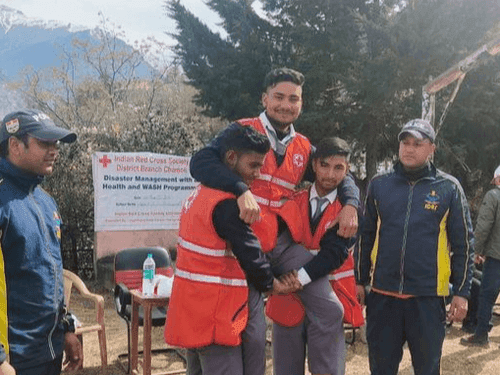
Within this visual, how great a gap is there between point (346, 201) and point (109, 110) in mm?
15919

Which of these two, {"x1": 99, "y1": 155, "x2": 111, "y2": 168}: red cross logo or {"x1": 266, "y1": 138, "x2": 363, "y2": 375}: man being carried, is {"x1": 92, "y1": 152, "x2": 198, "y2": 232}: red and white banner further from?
{"x1": 266, "y1": 138, "x2": 363, "y2": 375}: man being carried

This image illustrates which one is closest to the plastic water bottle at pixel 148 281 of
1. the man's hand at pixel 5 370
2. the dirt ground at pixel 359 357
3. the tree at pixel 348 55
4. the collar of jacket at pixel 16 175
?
the dirt ground at pixel 359 357

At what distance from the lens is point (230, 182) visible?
2.36 m

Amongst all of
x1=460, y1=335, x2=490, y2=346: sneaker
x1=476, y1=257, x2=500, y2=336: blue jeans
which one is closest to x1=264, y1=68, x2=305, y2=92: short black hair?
x1=476, y1=257, x2=500, y2=336: blue jeans

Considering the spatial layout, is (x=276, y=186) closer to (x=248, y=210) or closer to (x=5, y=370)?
(x=248, y=210)

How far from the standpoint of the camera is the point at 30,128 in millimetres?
2281

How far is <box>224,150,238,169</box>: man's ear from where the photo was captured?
2.49 metres

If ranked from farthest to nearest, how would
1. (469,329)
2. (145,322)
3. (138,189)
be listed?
(138,189) → (469,329) → (145,322)

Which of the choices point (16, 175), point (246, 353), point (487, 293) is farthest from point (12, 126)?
point (487, 293)

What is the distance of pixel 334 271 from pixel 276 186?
58 centimetres

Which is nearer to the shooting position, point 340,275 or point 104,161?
point 340,275

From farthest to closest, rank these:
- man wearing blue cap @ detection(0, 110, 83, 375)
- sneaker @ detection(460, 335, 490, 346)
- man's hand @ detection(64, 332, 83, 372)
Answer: sneaker @ detection(460, 335, 490, 346)
man's hand @ detection(64, 332, 83, 372)
man wearing blue cap @ detection(0, 110, 83, 375)

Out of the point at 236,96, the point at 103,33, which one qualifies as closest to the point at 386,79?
the point at 236,96

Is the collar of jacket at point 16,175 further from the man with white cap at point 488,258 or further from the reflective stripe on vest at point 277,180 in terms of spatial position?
the man with white cap at point 488,258
